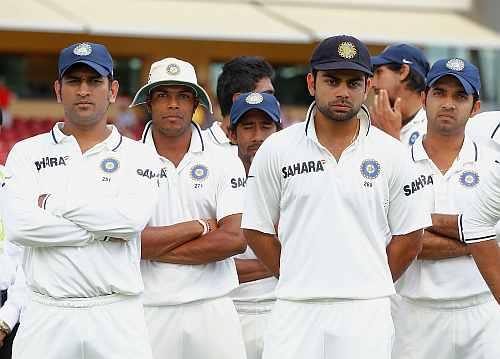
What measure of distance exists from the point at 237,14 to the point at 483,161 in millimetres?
19707

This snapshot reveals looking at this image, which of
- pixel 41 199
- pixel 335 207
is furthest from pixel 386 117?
pixel 41 199

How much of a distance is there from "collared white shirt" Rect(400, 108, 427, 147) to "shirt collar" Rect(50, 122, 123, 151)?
1.94m

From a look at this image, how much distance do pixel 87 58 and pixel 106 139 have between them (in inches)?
16.6

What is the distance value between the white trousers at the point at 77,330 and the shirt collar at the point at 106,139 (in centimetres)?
78

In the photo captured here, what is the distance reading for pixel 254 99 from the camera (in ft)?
23.5

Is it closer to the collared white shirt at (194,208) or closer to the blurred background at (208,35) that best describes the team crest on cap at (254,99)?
the collared white shirt at (194,208)

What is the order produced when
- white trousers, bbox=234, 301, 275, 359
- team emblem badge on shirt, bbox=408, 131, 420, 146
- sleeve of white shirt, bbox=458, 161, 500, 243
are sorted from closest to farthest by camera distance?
sleeve of white shirt, bbox=458, 161, 500, 243 → white trousers, bbox=234, 301, 275, 359 → team emblem badge on shirt, bbox=408, 131, 420, 146

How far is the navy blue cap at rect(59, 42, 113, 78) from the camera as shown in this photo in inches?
246

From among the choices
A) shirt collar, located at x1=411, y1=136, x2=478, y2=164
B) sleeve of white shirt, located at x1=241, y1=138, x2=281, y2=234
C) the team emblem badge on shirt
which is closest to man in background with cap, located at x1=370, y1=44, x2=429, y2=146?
the team emblem badge on shirt

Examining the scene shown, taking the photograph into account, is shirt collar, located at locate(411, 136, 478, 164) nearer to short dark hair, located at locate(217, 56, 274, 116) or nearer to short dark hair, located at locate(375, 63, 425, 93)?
short dark hair, located at locate(375, 63, 425, 93)

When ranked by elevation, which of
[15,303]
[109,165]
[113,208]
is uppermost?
[109,165]

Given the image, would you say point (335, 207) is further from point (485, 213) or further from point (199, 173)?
point (199, 173)

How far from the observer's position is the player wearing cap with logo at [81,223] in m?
5.97

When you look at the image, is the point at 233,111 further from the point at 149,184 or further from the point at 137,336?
the point at 137,336
